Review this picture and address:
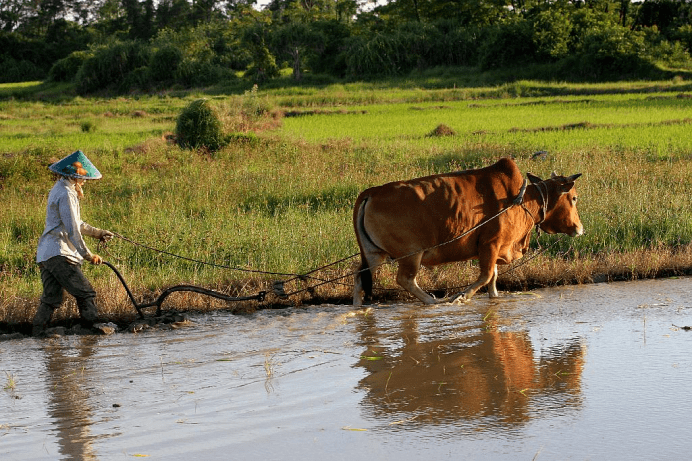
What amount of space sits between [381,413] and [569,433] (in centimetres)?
105

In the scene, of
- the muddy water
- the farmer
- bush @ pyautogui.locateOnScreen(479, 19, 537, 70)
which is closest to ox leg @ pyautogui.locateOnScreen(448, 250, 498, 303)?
the muddy water

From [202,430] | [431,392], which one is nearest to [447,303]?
[431,392]

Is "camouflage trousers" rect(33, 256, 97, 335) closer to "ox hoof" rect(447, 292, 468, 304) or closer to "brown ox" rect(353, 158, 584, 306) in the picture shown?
"brown ox" rect(353, 158, 584, 306)

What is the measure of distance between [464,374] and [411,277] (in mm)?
1887

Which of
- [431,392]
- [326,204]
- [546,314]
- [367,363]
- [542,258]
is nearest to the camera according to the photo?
[431,392]

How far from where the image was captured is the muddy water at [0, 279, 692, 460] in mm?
4445

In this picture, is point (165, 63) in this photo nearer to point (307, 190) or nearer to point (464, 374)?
point (307, 190)

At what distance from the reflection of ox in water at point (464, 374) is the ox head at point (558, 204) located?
1.44 metres

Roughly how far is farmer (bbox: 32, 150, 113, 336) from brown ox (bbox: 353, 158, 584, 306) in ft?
7.07

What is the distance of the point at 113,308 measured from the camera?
7.51 metres

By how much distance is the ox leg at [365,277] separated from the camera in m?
7.40

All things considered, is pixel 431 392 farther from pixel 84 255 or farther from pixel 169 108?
pixel 169 108

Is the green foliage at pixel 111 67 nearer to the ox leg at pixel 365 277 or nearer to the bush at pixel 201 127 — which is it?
the bush at pixel 201 127

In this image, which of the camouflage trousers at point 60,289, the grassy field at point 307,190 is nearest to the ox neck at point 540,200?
the grassy field at point 307,190
